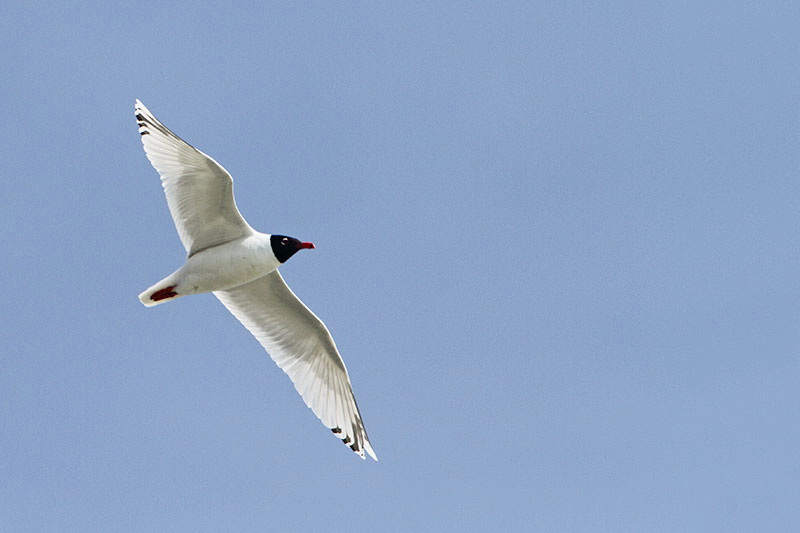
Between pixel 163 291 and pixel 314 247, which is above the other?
pixel 314 247

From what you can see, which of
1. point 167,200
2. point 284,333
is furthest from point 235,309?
point 167,200

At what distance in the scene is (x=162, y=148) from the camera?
593 inches

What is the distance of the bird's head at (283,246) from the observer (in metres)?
15.1

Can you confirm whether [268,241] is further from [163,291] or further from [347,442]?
[347,442]

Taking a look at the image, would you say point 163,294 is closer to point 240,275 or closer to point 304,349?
point 240,275

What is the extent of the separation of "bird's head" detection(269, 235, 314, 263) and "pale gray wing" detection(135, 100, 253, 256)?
0.42 m

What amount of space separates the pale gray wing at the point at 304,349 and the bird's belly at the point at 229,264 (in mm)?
809

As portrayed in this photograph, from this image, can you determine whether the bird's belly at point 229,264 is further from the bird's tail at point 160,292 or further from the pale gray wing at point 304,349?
the pale gray wing at point 304,349

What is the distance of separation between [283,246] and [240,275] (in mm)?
644

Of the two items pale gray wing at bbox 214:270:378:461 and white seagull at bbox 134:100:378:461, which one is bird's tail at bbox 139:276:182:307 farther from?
pale gray wing at bbox 214:270:378:461

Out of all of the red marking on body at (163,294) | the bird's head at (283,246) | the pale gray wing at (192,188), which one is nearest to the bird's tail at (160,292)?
the red marking on body at (163,294)

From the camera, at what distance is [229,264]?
49.6ft

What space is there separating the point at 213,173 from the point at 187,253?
1.27 metres

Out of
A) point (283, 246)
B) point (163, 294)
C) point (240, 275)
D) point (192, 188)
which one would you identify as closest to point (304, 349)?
point (240, 275)
